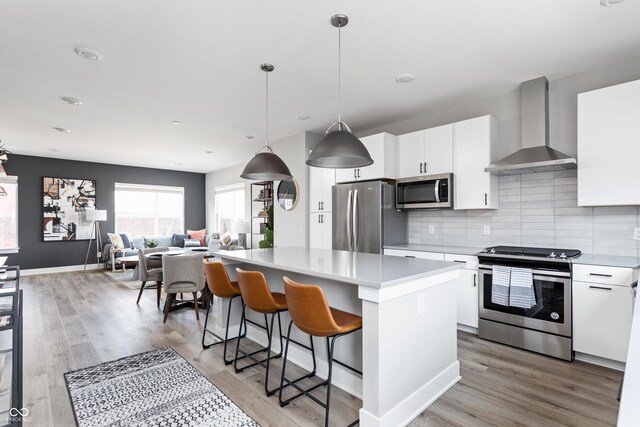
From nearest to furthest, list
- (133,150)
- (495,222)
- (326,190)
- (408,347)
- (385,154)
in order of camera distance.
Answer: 1. (408,347)
2. (495,222)
3. (385,154)
4. (326,190)
5. (133,150)

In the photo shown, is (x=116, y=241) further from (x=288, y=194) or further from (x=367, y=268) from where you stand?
(x=367, y=268)

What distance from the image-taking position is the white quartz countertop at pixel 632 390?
24.2 inches

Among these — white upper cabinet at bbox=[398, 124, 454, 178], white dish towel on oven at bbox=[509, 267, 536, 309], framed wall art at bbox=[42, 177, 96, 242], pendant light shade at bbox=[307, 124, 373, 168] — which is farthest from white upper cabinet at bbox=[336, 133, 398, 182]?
framed wall art at bbox=[42, 177, 96, 242]

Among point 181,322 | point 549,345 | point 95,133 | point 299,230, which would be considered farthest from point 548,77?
point 95,133

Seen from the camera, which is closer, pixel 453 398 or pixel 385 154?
pixel 453 398

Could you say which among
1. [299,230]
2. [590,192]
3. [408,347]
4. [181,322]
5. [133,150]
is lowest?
[181,322]

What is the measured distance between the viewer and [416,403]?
84.2 inches

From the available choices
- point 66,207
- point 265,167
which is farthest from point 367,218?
point 66,207

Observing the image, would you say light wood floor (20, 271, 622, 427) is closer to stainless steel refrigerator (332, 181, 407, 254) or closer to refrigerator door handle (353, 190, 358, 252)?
stainless steel refrigerator (332, 181, 407, 254)

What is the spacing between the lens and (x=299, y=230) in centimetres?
556

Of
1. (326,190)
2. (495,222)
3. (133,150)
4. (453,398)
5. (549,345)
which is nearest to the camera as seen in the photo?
(453,398)

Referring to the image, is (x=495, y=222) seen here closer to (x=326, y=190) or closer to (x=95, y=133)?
(x=326, y=190)

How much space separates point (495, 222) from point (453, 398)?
88.1 inches

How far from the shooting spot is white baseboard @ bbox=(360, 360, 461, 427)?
1.93m
